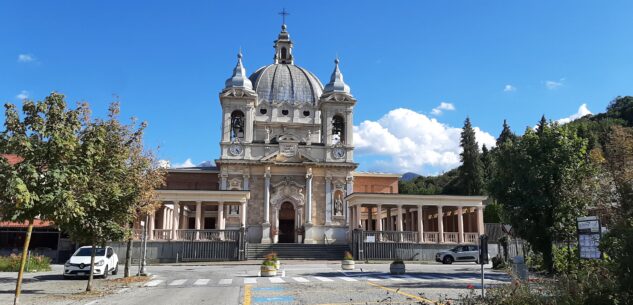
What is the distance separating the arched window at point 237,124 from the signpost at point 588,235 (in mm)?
41758

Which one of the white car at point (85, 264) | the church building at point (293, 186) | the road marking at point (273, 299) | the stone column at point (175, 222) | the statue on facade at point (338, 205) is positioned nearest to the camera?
the road marking at point (273, 299)

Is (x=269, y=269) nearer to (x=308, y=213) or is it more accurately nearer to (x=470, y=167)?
(x=308, y=213)

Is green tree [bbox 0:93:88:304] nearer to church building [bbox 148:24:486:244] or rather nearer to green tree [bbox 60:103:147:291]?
green tree [bbox 60:103:147:291]

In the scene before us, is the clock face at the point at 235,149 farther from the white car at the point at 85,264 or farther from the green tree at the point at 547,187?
the green tree at the point at 547,187

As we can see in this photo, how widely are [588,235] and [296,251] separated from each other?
29102 millimetres

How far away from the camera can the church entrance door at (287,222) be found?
5331cm

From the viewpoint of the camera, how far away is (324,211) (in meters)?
52.5

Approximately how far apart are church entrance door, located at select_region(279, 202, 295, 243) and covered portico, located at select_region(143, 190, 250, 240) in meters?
5.04

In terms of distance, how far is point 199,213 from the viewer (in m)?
45.0

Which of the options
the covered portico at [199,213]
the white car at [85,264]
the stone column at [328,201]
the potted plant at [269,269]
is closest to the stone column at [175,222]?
the covered portico at [199,213]

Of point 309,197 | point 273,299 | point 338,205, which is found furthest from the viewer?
point 338,205

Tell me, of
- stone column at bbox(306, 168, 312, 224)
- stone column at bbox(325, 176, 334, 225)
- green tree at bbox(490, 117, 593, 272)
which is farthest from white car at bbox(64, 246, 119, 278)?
stone column at bbox(325, 176, 334, 225)

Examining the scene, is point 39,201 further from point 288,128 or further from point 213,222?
point 288,128

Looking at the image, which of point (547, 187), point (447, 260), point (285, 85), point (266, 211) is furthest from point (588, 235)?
point (285, 85)
